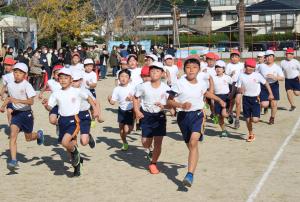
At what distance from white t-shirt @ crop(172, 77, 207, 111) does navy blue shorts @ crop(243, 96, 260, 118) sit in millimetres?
3797

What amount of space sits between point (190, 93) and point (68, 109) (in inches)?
77.2

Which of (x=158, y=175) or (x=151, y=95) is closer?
(x=158, y=175)

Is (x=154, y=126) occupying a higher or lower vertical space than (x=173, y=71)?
lower

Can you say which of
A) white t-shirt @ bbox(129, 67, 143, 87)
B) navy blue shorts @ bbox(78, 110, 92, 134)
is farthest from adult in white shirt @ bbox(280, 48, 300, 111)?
navy blue shorts @ bbox(78, 110, 92, 134)

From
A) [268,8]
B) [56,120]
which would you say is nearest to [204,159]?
[56,120]

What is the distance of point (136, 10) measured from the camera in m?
58.3

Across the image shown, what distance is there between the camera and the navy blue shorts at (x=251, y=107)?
11.3 meters

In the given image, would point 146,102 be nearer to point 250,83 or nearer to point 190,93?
point 190,93

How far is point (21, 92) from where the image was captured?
9.18m

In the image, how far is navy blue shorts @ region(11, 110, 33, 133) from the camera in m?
9.06

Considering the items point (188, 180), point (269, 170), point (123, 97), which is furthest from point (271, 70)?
point (188, 180)

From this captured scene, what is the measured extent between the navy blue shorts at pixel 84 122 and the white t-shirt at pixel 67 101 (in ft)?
2.83

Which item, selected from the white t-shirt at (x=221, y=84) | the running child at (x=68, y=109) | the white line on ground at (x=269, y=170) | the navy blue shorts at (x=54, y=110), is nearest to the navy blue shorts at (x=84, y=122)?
the navy blue shorts at (x=54, y=110)

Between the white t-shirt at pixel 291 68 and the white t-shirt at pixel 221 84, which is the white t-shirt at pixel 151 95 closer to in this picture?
the white t-shirt at pixel 221 84
